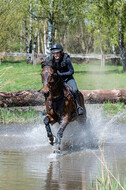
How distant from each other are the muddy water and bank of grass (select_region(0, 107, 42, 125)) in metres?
0.49

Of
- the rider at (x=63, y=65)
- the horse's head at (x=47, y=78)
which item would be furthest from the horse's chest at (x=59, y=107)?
the horse's head at (x=47, y=78)

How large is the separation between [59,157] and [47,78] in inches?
61.1

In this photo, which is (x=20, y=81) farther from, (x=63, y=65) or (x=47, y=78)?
(x=47, y=78)

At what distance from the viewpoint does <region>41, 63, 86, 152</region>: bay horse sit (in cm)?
782

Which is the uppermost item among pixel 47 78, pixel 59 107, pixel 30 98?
pixel 47 78

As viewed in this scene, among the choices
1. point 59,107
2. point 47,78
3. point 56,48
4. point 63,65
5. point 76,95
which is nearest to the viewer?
point 47,78

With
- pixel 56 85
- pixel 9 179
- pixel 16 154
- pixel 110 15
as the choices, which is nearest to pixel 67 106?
pixel 56 85

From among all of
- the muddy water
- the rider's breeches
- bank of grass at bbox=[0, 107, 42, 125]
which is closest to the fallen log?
bank of grass at bbox=[0, 107, 42, 125]

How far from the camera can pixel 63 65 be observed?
8844mm

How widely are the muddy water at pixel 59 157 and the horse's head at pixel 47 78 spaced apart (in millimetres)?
1278

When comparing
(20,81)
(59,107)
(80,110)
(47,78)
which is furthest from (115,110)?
(20,81)

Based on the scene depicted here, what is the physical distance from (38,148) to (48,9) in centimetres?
2229

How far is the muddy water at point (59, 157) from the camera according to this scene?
18.7ft

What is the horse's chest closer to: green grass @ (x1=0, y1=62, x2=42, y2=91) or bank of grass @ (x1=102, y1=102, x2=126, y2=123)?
green grass @ (x1=0, y1=62, x2=42, y2=91)
